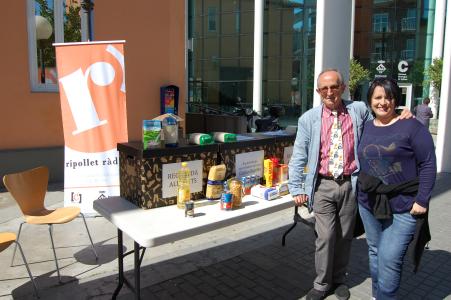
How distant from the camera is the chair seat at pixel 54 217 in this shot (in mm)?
3678

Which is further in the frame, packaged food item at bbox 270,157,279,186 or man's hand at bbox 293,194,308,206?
packaged food item at bbox 270,157,279,186

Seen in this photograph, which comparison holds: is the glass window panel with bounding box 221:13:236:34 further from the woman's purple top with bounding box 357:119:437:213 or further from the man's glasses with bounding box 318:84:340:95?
the woman's purple top with bounding box 357:119:437:213

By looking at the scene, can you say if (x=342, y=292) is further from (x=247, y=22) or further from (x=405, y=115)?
(x=247, y=22)

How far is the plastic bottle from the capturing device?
293 cm

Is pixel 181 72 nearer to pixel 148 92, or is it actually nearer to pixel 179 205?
pixel 148 92

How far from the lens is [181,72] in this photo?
326 inches

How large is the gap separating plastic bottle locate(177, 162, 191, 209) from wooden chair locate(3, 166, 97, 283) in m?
1.42

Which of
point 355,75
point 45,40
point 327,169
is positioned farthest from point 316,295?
point 355,75

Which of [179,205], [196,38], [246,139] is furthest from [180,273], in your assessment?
[196,38]

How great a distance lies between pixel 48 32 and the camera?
6.97 metres

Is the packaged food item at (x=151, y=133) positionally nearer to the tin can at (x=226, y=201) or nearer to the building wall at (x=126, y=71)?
the tin can at (x=226, y=201)

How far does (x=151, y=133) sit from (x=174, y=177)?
374 millimetres

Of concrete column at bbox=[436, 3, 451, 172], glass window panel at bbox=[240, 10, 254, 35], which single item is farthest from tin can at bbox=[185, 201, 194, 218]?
glass window panel at bbox=[240, 10, 254, 35]

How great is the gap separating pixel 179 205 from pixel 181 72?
226 inches
